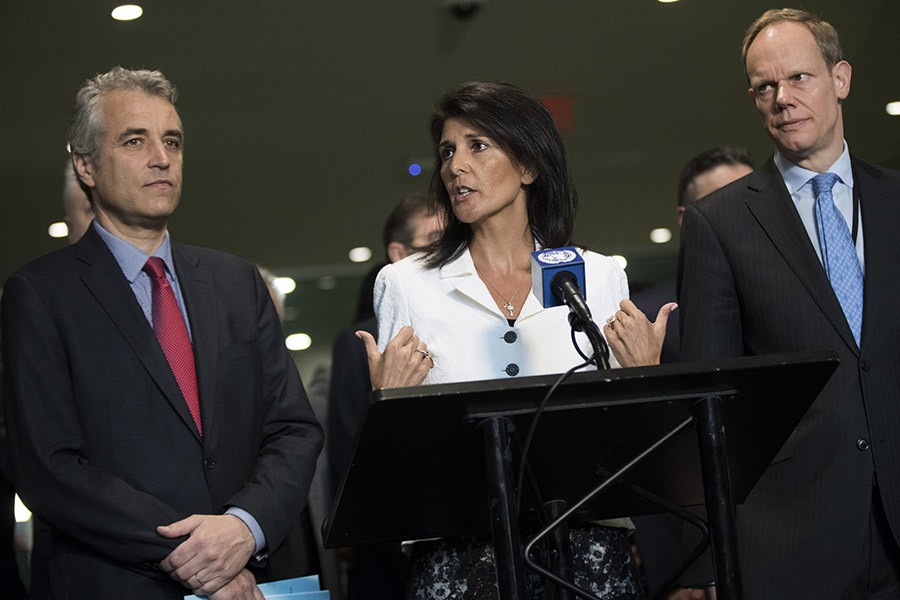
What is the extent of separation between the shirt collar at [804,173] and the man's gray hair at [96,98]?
1513 mm

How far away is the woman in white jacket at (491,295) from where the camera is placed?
2256mm

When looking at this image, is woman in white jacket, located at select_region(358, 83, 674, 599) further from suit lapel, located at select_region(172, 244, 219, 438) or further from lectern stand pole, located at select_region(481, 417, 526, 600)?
lectern stand pole, located at select_region(481, 417, 526, 600)

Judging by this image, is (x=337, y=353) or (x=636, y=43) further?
→ (x=636, y=43)

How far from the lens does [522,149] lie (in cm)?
262

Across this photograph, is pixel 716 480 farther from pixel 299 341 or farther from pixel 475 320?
pixel 299 341

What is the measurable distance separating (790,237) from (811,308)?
0.18m

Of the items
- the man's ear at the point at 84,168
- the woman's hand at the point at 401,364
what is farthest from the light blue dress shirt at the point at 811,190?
the man's ear at the point at 84,168

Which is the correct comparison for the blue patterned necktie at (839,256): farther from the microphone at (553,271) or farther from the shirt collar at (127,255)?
the shirt collar at (127,255)

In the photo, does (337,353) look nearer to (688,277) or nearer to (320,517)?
(320,517)

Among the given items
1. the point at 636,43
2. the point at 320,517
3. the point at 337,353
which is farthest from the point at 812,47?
the point at 636,43

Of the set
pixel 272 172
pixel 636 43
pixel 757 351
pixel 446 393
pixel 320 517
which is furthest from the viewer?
pixel 272 172

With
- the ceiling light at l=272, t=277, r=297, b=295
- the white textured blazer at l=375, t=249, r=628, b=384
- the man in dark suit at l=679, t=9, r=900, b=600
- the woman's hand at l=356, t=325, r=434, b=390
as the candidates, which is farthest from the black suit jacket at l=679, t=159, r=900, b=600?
the ceiling light at l=272, t=277, r=297, b=295

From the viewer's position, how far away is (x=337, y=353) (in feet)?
12.5

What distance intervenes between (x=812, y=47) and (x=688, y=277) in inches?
25.9
